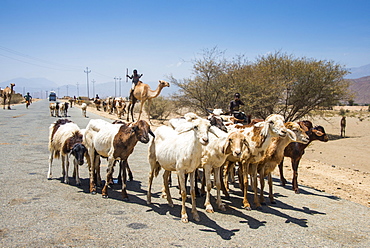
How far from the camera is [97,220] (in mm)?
5543

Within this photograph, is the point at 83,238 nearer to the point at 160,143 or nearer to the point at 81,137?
the point at 160,143

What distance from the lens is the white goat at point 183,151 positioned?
561 cm

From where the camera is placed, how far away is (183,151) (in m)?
5.94

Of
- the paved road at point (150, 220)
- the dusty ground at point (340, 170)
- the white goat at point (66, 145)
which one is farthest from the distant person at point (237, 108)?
the white goat at point (66, 145)

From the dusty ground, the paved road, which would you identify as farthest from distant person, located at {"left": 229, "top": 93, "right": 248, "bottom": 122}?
the paved road

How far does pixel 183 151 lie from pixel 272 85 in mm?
17068

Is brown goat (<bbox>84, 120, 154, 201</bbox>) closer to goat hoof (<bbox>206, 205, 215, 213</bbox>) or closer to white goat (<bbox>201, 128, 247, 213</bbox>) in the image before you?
white goat (<bbox>201, 128, 247, 213</bbox>)

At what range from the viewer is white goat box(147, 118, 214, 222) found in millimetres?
5613

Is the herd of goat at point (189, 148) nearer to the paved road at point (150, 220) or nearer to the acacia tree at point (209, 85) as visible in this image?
the paved road at point (150, 220)

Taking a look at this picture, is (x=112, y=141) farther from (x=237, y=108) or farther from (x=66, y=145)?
(x=237, y=108)

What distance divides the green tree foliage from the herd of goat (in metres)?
13.6

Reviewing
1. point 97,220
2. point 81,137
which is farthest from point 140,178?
point 97,220

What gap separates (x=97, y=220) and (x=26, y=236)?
119cm

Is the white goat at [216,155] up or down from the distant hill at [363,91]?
down
